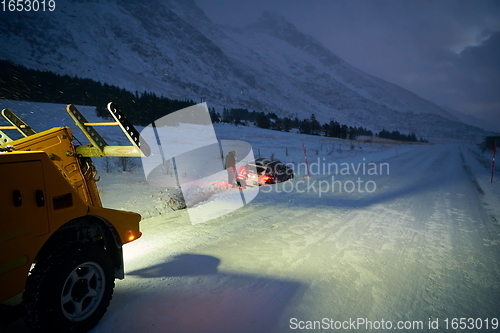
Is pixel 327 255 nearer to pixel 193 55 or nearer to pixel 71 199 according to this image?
pixel 71 199

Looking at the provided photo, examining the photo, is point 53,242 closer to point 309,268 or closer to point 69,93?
point 309,268

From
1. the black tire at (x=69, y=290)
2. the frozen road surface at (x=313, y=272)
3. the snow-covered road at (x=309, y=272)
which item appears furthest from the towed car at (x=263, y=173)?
the black tire at (x=69, y=290)

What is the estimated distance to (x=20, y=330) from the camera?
8.05ft

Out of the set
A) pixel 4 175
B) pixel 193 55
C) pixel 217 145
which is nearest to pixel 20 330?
pixel 4 175

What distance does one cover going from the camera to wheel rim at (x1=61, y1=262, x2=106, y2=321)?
224 cm

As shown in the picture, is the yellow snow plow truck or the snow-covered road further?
the snow-covered road

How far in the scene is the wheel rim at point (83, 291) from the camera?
2239 millimetres

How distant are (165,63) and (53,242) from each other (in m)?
115

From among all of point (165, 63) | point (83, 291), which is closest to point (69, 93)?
point (83, 291)

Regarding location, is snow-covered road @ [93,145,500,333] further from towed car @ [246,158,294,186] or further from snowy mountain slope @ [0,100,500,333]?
towed car @ [246,158,294,186]

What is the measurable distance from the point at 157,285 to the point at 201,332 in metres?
1.09

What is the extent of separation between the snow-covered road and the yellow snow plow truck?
47 cm

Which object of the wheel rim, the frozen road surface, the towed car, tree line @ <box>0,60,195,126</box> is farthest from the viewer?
tree line @ <box>0,60,195,126</box>

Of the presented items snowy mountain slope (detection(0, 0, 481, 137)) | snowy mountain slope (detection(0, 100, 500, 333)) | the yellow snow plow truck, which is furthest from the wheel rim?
snowy mountain slope (detection(0, 0, 481, 137))
